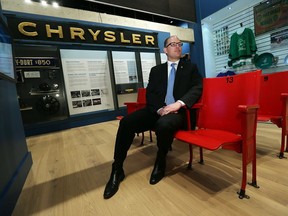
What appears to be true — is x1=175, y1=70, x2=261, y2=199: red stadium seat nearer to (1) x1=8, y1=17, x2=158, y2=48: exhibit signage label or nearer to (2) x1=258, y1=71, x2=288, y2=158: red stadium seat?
(2) x1=258, y1=71, x2=288, y2=158: red stadium seat

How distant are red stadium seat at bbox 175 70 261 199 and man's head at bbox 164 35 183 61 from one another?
0.44 metres

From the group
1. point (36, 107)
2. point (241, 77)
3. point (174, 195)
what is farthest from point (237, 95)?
point (36, 107)

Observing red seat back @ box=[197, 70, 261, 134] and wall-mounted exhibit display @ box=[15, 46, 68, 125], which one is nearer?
red seat back @ box=[197, 70, 261, 134]

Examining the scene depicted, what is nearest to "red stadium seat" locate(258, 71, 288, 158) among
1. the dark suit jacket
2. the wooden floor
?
the wooden floor

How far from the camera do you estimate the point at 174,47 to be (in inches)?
74.6

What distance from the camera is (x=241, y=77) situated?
4.69ft

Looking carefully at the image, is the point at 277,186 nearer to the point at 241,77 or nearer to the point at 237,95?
the point at 237,95

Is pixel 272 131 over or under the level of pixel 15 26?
under

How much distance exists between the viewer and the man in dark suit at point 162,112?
5.01 ft

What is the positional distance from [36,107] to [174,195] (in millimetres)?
3887

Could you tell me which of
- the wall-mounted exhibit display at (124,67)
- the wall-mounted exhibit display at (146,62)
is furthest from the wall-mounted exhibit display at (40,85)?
the wall-mounted exhibit display at (146,62)

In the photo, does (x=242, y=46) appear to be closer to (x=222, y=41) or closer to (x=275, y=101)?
(x=222, y=41)

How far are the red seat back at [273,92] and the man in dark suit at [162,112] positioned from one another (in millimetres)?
951

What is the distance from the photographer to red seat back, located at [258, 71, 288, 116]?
196 cm
